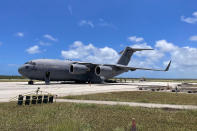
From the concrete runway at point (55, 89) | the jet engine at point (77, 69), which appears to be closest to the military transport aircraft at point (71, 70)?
the jet engine at point (77, 69)

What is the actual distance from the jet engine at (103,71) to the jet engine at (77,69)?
258cm

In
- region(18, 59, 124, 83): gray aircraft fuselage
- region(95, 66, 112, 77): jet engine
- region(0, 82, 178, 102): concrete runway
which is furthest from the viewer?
region(95, 66, 112, 77): jet engine

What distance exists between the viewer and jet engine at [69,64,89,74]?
139ft

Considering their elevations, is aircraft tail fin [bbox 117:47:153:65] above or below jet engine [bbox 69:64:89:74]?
above

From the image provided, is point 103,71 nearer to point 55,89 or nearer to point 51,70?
point 51,70

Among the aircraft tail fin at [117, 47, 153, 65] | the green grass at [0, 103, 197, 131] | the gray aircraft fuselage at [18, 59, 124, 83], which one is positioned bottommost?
the green grass at [0, 103, 197, 131]

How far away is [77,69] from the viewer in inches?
1684

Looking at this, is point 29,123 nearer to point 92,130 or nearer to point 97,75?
point 92,130

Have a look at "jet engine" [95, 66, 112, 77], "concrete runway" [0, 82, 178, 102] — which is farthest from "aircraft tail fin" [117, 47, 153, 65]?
"concrete runway" [0, 82, 178, 102]

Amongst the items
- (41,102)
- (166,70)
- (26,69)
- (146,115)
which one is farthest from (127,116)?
(166,70)

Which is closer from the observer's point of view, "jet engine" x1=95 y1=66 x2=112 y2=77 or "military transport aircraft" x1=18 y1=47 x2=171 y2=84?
"military transport aircraft" x1=18 y1=47 x2=171 y2=84

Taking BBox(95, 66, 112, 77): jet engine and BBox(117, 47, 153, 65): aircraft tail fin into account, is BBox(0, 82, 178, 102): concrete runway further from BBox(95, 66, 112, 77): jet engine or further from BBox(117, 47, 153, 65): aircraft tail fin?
BBox(117, 47, 153, 65): aircraft tail fin

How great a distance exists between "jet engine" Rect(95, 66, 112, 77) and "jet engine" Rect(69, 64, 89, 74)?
8.46 feet

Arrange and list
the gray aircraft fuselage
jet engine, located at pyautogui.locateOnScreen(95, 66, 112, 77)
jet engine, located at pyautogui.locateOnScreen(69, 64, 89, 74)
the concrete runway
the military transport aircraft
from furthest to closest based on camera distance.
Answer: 1. jet engine, located at pyautogui.locateOnScreen(95, 66, 112, 77)
2. jet engine, located at pyautogui.locateOnScreen(69, 64, 89, 74)
3. the military transport aircraft
4. the gray aircraft fuselage
5. the concrete runway
